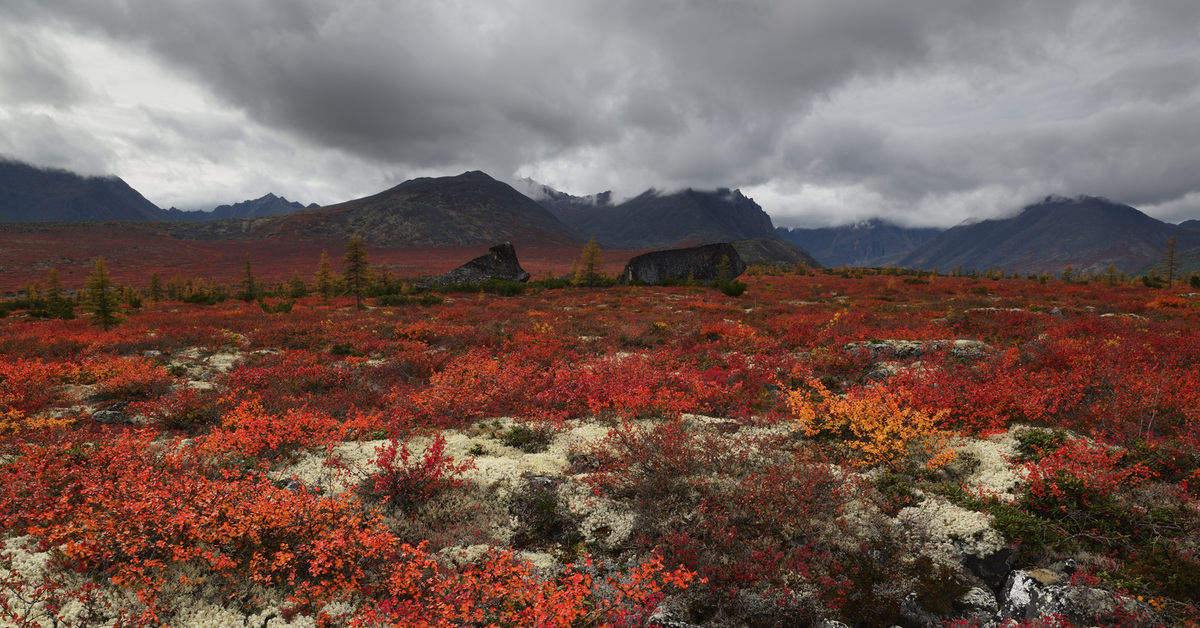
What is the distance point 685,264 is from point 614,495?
2328 inches

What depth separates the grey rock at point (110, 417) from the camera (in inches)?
417

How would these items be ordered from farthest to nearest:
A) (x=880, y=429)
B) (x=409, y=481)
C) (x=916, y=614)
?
1. (x=880, y=429)
2. (x=409, y=481)
3. (x=916, y=614)

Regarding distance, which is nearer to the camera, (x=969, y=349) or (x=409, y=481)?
(x=409, y=481)

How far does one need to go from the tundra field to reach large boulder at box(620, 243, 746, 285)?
4965cm

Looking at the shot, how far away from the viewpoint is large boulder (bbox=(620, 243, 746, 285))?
63.6 metres

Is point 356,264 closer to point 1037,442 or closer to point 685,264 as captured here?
point 685,264

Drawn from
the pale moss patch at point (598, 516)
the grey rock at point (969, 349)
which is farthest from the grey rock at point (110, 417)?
→ the grey rock at point (969, 349)

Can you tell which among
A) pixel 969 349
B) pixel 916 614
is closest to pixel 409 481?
pixel 916 614

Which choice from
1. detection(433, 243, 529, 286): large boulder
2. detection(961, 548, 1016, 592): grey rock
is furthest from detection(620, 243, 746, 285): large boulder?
detection(961, 548, 1016, 592): grey rock

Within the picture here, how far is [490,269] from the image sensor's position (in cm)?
6231

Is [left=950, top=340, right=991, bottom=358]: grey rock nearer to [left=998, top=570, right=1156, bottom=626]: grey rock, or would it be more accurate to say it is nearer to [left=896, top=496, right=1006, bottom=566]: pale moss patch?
[left=896, top=496, right=1006, bottom=566]: pale moss patch

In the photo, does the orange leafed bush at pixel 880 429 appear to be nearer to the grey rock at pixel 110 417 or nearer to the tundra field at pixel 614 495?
the tundra field at pixel 614 495

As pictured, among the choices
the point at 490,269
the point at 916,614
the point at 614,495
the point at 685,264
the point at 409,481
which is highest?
the point at 685,264

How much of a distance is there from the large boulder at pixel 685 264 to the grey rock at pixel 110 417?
54.6 m
